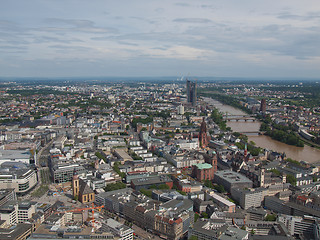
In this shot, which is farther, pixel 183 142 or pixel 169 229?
pixel 183 142

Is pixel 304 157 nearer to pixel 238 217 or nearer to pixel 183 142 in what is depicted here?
pixel 183 142

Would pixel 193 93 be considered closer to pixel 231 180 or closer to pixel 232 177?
pixel 232 177

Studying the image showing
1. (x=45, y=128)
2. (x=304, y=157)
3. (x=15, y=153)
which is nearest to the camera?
(x=15, y=153)

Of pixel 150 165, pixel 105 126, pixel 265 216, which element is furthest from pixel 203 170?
pixel 105 126

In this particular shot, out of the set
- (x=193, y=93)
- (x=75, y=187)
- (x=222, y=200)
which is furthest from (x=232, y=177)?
(x=193, y=93)

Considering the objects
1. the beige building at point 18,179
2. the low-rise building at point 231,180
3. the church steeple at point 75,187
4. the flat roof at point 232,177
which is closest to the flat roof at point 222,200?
the low-rise building at point 231,180

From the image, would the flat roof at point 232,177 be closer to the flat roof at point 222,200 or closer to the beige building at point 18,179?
the flat roof at point 222,200

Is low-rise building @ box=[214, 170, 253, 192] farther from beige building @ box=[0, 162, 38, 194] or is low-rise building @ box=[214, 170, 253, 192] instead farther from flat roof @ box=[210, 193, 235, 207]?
beige building @ box=[0, 162, 38, 194]

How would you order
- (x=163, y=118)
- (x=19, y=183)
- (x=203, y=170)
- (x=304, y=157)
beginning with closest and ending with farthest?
(x=19, y=183)
(x=203, y=170)
(x=304, y=157)
(x=163, y=118)

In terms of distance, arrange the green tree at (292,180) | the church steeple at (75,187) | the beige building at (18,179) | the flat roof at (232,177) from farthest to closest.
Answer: the green tree at (292,180)
the flat roof at (232,177)
the beige building at (18,179)
the church steeple at (75,187)

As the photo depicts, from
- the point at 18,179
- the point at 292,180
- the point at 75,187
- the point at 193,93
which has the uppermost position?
the point at 193,93

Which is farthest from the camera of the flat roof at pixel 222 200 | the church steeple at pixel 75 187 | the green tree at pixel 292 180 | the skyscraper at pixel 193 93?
the skyscraper at pixel 193 93
